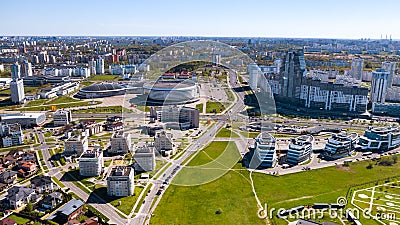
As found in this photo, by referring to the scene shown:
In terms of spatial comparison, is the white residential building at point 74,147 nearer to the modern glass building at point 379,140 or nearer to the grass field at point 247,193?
the grass field at point 247,193

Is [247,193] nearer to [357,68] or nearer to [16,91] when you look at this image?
[16,91]

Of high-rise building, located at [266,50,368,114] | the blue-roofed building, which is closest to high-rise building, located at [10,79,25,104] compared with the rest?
the blue-roofed building

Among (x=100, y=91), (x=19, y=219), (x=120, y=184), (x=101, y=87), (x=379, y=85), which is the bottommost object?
(x=19, y=219)

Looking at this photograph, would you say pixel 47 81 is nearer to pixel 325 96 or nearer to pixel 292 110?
pixel 292 110

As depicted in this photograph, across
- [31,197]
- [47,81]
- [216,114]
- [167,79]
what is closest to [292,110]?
[216,114]

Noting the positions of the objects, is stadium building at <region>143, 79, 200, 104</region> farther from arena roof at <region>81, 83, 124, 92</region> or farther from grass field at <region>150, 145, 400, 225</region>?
grass field at <region>150, 145, 400, 225</region>

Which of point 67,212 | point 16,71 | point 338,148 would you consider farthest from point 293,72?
point 16,71
